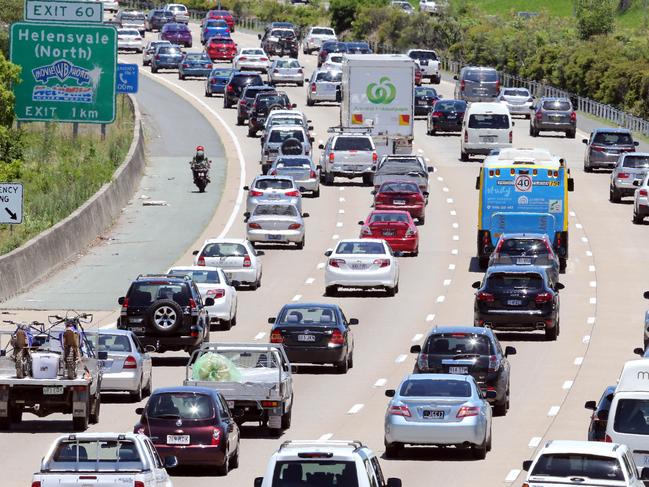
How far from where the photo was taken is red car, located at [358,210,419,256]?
56844mm

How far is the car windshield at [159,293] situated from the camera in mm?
38281

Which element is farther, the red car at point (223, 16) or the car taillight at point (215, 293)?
the red car at point (223, 16)

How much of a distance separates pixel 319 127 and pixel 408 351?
4765cm

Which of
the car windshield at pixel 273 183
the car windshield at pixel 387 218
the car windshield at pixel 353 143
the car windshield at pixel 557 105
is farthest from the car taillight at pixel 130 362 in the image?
the car windshield at pixel 557 105

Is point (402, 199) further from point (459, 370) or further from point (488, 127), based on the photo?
point (459, 370)

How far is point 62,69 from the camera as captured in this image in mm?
63875

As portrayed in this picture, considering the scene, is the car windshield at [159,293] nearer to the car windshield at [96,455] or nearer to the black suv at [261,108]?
the car windshield at [96,455]

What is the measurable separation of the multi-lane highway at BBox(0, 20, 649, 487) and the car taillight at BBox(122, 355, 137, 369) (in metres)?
0.69

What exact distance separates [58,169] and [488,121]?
1765cm

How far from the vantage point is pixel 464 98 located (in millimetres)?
96750

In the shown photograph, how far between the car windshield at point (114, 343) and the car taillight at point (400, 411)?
658 cm

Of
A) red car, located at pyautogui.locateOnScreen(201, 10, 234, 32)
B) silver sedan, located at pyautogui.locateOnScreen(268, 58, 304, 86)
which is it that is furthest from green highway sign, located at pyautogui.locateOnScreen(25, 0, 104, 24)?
red car, located at pyautogui.locateOnScreen(201, 10, 234, 32)

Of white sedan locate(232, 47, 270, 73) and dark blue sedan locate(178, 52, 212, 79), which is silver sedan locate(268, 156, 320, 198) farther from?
white sedan locate(232, 47, 270, 73)

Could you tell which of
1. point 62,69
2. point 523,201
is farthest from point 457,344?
point 62,69
